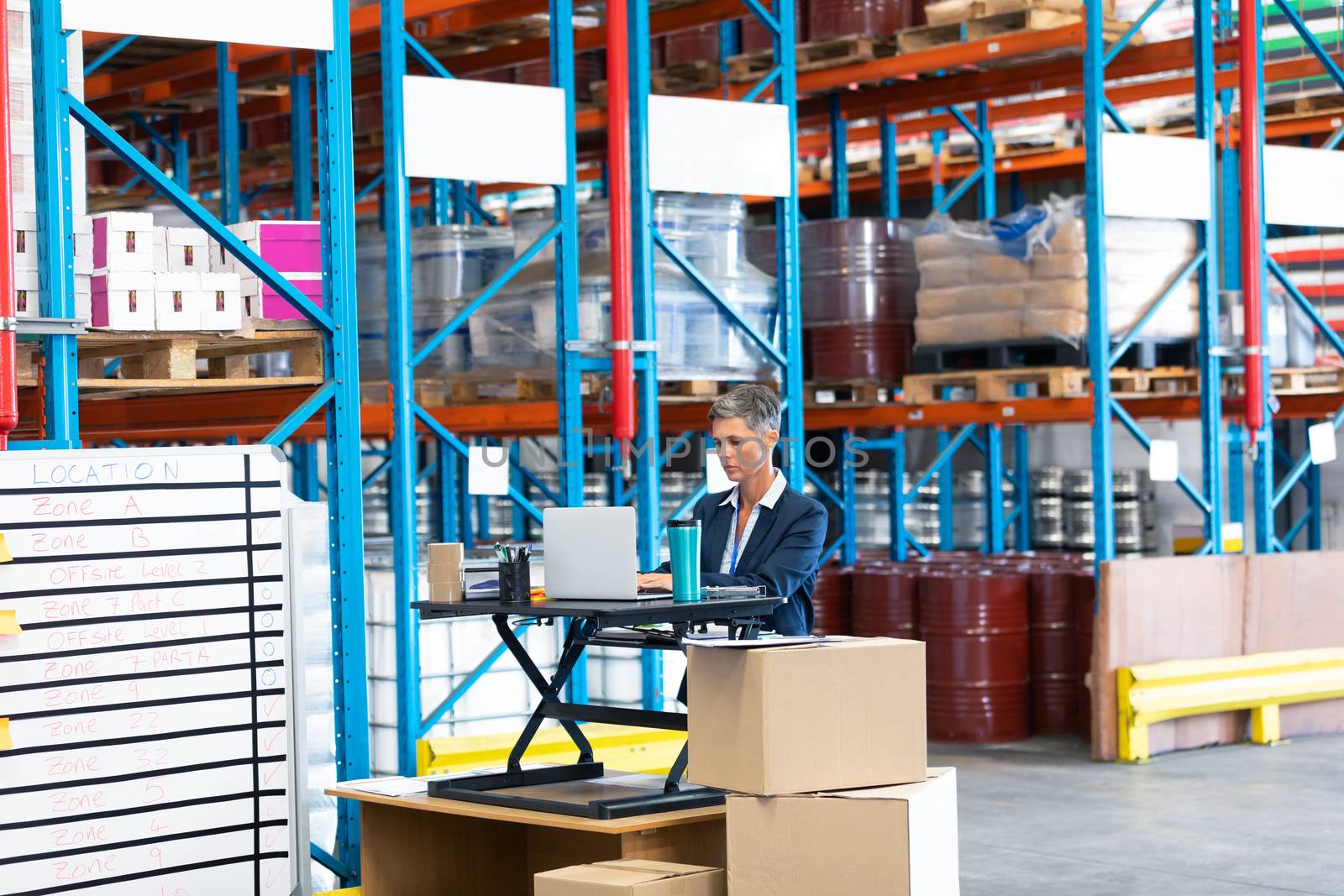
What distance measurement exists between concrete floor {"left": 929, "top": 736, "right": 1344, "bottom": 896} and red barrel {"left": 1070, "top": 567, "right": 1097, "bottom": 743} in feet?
0.69

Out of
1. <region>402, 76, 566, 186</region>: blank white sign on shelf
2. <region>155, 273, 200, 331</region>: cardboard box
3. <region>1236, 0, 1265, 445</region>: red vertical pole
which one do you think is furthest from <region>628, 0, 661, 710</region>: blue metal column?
<region>1236, 0, 1265, 445</region>: red vertical pole

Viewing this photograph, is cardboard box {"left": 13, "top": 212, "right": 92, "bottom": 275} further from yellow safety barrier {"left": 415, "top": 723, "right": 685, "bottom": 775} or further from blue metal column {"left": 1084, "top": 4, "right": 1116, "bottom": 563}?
blue metal column {"left": 1084, "top": 4, "right": 1116, "bottom": 563}

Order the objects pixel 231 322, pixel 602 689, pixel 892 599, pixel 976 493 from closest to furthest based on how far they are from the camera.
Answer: pixel 231 322
pixel 602 689
pixel 892 599
pixel 976 493

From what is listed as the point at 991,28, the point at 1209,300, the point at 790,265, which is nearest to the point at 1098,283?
the point at 1209,300

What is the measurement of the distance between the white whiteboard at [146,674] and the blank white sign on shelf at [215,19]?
52.4 inches

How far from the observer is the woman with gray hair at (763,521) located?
16.9 feet

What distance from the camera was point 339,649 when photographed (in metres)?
5.99

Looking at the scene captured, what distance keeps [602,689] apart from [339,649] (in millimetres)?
2344

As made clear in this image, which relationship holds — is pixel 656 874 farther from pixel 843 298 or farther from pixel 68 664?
pixel 843 298

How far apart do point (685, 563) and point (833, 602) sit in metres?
6.83

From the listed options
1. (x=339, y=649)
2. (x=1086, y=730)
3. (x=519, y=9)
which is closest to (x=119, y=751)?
(x=339, y=649)

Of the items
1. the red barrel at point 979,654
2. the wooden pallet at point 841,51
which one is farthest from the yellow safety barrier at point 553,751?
the wooden pallet at point 841,51

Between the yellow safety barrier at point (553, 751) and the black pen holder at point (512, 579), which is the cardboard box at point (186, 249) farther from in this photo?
the yellow safety barrier at point (553, 751)

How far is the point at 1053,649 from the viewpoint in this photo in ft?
34.3
